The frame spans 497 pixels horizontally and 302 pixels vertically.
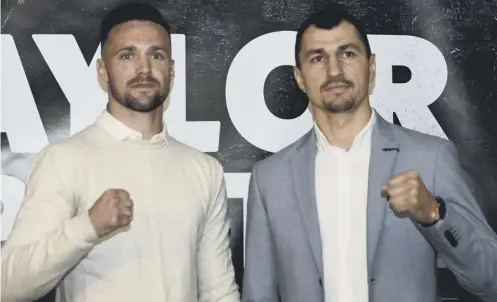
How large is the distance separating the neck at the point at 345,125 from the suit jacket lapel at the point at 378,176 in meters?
0.06

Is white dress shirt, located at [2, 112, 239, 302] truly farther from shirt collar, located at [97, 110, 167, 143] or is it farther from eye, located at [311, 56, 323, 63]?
eye, located at [311, 56, 323, 63]

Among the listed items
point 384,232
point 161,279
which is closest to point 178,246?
point 161,279

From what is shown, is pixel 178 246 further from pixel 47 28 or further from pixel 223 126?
pixel 47 28

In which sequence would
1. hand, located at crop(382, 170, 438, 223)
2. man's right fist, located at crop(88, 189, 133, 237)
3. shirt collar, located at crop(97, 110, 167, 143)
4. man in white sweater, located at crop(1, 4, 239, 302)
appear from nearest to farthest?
1. hand, located at crop(382, 170, 438, 223)
2. man's right fist, located at crop(88, 189, 133, 237)
3. man in white sweater, located at crop(1, 4, 239, 302)
4. shirt collar, located at crop(97, 110, 167, 143)

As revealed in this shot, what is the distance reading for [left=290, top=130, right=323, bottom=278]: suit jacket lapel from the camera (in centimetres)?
221

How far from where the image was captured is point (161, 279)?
2.16 m

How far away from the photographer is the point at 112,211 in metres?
1.84

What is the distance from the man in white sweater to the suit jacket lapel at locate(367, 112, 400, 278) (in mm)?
504

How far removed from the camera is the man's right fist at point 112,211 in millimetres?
1836

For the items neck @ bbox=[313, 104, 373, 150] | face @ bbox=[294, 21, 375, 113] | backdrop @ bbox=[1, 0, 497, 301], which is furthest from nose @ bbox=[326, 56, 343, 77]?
backdrop @ bbox=[1, 0, 497, 301]

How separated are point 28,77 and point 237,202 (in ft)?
3.16

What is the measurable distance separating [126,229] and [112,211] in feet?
1.16

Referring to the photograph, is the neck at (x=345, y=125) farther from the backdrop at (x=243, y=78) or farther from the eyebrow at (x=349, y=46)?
the backdrop at (x=243, y=78)

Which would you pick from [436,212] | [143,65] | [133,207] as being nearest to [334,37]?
[143,65]
